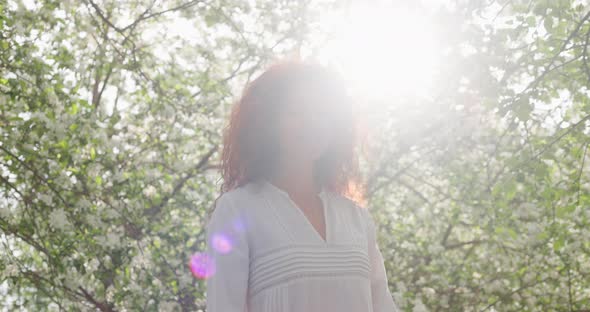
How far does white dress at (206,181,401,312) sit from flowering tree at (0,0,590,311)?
0.92 meters

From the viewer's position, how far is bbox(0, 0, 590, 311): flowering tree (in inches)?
129

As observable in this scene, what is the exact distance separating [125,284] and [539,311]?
10.7 ft

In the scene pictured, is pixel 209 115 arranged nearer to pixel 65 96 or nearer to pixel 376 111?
pixel 376 111

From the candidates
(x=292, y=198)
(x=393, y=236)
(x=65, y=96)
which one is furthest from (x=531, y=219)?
(x=292, y=198)

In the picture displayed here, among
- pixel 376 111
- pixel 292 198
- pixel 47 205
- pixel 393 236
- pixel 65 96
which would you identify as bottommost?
pixel 292 198

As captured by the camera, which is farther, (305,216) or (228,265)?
(305,216)

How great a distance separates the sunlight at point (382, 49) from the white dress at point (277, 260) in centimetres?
275

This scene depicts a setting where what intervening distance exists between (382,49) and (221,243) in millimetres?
3545

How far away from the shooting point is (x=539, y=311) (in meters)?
5.36

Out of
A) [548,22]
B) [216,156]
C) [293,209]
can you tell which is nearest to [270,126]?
[293,209]

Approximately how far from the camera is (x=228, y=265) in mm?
1630

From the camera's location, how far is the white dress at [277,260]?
1.64 meters

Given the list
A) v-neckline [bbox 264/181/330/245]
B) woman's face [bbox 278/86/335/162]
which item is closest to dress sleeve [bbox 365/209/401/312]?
v-neckline [bbox 264/181/330/245]

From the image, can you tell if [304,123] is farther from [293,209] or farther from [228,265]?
[228,265]
